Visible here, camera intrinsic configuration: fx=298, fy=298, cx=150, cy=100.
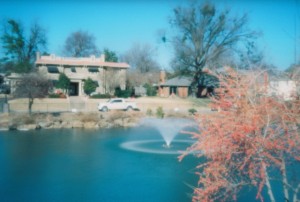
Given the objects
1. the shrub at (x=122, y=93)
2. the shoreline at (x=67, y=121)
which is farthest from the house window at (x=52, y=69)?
the shoreline at (x=67, y=121)

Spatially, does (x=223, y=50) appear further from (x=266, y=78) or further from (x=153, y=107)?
(x=266, y=78)

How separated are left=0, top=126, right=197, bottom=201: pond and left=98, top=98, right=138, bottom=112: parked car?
13.6 meters

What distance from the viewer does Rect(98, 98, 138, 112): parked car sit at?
117ft

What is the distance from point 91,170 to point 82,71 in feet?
129

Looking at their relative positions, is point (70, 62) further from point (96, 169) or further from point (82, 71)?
point (96, 169)

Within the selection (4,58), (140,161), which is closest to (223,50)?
(140,161)

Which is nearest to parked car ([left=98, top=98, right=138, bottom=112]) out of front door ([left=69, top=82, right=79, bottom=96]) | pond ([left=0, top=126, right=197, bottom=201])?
pond ([left=0, top=126, right=197, bottom=201])

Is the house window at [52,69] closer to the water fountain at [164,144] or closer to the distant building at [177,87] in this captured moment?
the distant building at [177,87]

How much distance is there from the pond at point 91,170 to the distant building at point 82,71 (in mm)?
26735

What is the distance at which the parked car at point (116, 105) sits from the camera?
3562 cm

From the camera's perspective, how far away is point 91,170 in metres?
13.6

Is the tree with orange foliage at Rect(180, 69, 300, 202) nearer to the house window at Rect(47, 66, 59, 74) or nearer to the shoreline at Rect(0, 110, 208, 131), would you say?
the shoreline at Rect(0, 110, 208, 131)

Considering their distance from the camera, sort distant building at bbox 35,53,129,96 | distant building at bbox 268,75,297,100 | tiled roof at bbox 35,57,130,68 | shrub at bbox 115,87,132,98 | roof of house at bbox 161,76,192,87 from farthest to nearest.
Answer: roof of house at bbox 161,76,192,87 → tiled roof at bbox 35,57,130,68 → distant building at bbox 35,53,129,96 → shrub at bbox 115,87,132,98 → distant building at bbox 268,75,297,100

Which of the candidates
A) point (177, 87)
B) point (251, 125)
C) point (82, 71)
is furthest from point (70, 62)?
point (251, 125)
